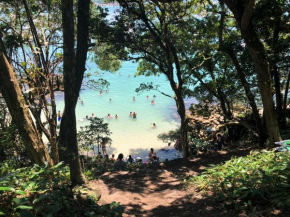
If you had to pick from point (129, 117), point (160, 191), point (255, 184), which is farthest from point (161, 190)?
point (129, 117)

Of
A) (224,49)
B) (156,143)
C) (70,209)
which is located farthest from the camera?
(156,143)

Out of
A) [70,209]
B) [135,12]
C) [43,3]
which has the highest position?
[43,3]

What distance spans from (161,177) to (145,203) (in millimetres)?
2443

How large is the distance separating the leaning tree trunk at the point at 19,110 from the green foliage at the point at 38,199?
1.02ft

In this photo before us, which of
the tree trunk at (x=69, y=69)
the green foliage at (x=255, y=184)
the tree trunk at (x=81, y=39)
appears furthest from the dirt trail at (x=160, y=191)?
the tree trunk at (x=81, y=39)

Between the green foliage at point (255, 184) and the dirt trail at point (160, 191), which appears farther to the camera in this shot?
the dirt trail at point (160, 191)

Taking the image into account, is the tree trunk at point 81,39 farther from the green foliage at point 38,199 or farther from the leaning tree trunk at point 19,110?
the green foliage at point 38,199

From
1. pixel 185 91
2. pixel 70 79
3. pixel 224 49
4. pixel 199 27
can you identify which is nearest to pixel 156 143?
pixel 185 91

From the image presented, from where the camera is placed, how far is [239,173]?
4246 millimetres

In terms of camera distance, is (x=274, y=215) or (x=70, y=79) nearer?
(x=274, y=215)

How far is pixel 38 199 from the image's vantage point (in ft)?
9.54

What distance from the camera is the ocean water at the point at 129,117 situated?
18359mm

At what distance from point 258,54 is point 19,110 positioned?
5.03m

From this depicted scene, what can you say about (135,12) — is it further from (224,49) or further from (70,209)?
(70,209)
